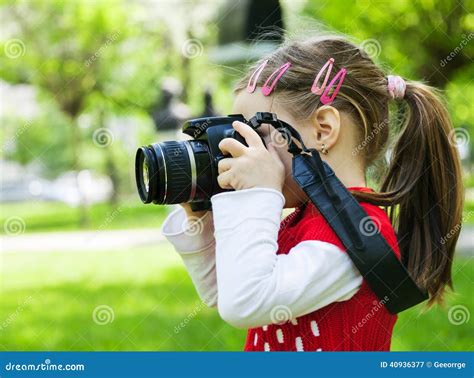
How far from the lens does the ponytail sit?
1.51 m

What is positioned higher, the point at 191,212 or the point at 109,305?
the point at 191,212

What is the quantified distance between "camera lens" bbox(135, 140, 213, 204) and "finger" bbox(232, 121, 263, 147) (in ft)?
0.37

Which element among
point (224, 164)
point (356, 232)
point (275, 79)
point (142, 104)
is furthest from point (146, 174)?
point (142, 104)

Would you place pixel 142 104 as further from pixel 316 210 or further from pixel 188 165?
pixel 316 210

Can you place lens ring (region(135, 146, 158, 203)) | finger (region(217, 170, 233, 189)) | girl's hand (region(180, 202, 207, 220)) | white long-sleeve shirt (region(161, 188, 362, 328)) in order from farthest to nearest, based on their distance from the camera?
1. girl's hand (region(180, 202, 207, 220))
2. lens ring (region(135, 146, 158, 203))
3. finger (region(217, 170, 233, 189))
4. white long-sleeve shirt (region(161, 188, 362, 328))

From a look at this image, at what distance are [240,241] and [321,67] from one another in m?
0.42

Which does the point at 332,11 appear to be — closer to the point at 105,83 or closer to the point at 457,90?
the point at 457,90

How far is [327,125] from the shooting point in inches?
54.0

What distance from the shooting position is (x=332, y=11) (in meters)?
6.62

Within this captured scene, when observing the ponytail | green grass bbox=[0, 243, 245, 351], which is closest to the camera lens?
the ponytail

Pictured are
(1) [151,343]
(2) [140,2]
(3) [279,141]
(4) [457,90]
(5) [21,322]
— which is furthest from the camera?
(2) [140,2]

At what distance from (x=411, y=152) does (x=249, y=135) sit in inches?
15.8

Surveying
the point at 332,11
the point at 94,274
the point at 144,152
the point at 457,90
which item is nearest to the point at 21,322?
the point at 94,274

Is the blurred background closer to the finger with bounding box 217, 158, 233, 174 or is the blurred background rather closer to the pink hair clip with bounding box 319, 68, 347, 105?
the pink hair clip with bounding box 319, 68, 347, 105
